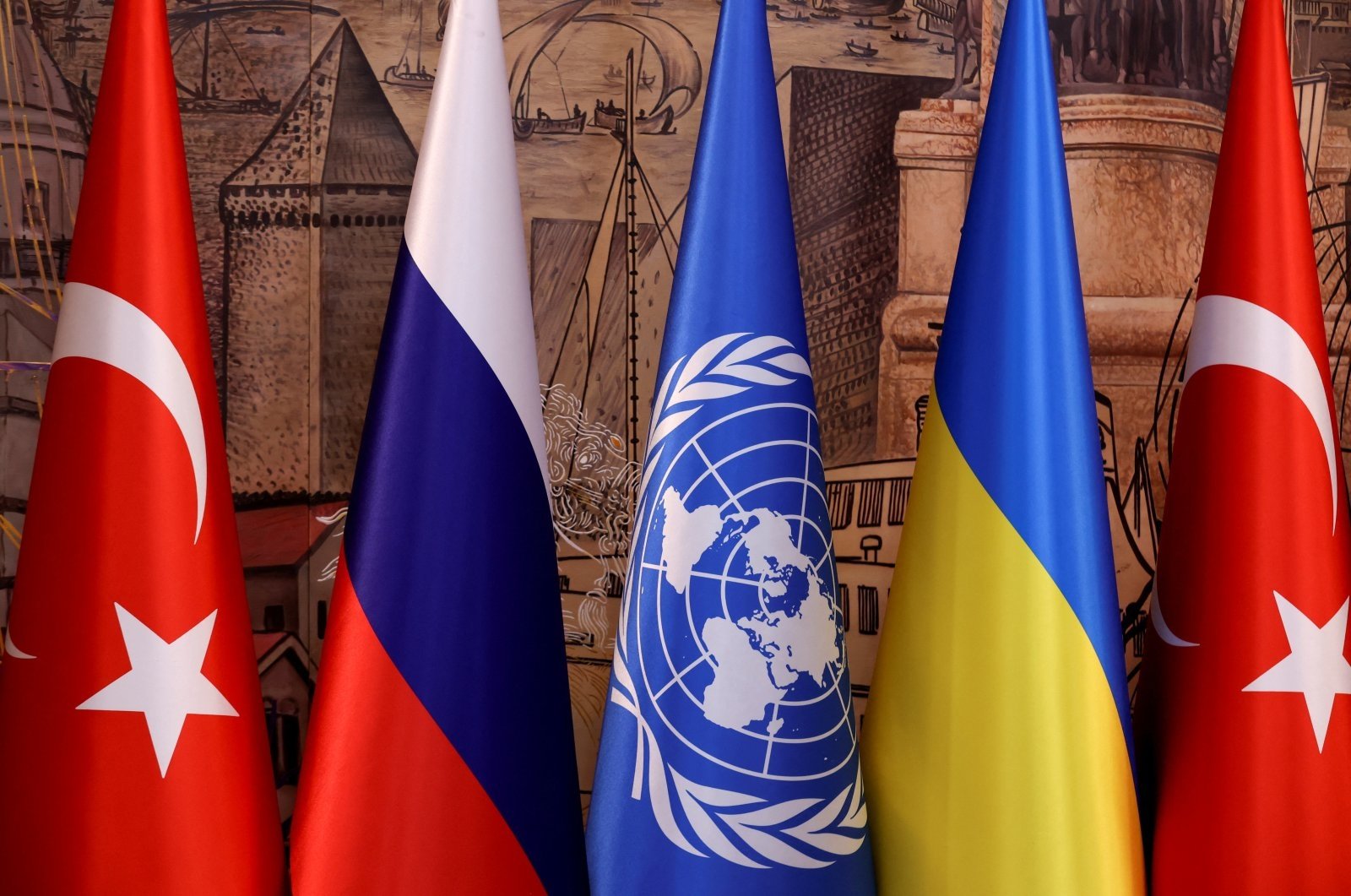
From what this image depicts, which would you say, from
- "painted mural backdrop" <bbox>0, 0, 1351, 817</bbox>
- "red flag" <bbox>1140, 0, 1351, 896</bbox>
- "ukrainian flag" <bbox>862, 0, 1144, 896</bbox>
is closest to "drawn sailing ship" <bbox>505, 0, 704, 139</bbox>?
"painted mural backdrop" <bbox>0, 0, 1351, 817</bbox>

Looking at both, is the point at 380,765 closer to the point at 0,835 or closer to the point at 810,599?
the point at 0,835

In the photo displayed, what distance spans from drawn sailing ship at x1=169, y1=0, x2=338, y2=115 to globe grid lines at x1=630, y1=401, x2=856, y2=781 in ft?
2.42

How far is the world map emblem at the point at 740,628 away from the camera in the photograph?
1022 mm

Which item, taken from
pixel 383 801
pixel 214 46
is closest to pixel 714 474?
pixel 383 801

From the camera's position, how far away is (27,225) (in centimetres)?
129

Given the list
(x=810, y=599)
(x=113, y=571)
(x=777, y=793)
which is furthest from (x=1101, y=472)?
(x=113, y=571)

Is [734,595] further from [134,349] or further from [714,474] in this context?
[134,349]

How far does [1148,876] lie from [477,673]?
2.43 feet

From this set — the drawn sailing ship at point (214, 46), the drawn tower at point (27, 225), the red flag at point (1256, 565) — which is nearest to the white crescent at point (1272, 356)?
the red flag at point (1256, 565)

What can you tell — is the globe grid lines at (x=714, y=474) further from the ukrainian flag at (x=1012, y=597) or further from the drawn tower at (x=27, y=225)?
the drawn tower at (x=27, y=225)

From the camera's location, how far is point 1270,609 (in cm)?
104

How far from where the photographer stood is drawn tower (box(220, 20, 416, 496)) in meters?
1.33

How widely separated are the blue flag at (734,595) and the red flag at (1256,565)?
355mm

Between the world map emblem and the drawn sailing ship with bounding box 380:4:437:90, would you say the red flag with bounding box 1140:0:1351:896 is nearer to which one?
the world map emblem
